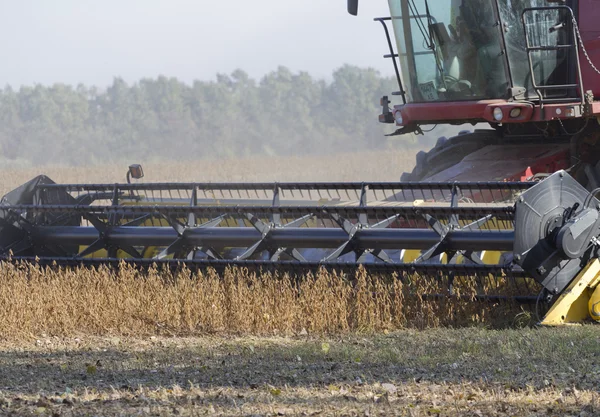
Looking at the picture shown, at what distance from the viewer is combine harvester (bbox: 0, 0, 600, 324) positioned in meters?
5.43

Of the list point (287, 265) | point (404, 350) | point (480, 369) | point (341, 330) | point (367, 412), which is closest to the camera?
point (367, 412)

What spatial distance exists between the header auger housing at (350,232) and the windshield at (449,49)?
1.02m

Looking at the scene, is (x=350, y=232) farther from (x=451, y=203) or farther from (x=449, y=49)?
(x=449, y=49)

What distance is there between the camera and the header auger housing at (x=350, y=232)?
17.6 feet

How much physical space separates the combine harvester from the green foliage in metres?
30.4

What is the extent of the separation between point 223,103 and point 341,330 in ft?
144

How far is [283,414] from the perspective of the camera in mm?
3482

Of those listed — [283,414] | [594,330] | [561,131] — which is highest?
[561,131]

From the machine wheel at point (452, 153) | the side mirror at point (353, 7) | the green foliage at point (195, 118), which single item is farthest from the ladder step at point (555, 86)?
the green foliage at point (195, 118)

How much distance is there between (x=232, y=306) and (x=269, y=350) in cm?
80

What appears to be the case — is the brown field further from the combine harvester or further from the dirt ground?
the combine harvester

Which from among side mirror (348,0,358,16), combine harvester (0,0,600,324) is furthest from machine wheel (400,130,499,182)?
side mirror (348,0,358,16)

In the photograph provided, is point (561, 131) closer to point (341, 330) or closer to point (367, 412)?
point (341, 330)

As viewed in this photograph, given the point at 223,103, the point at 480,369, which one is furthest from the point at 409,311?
the point at 223,103
